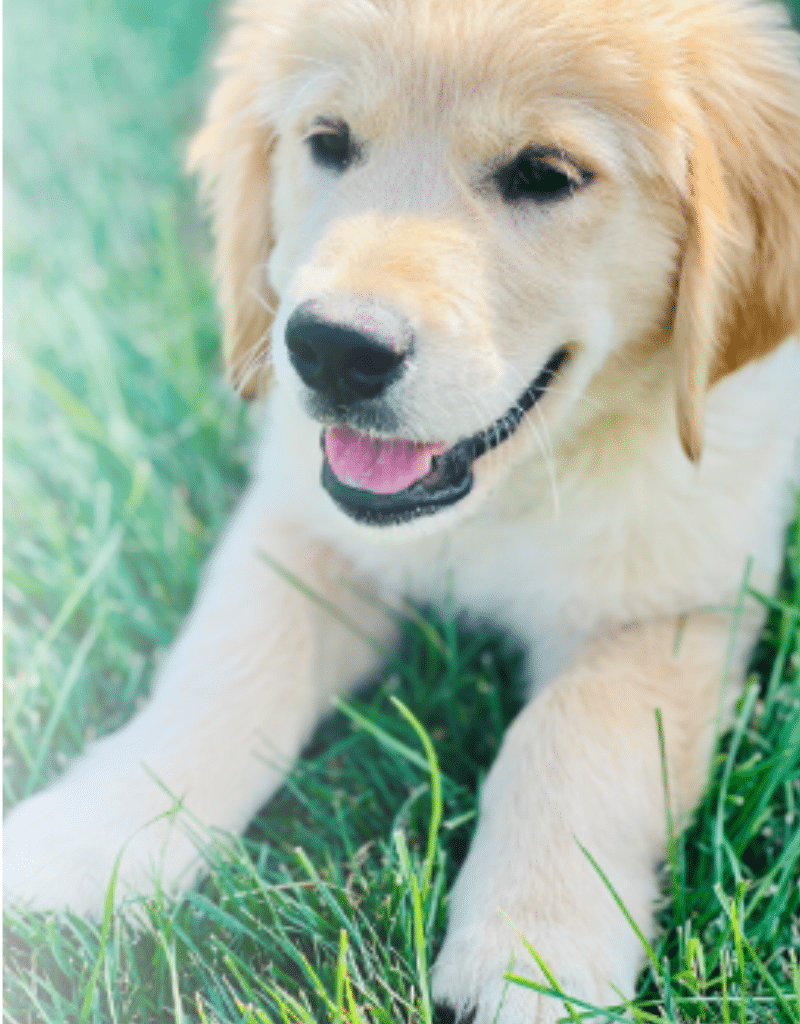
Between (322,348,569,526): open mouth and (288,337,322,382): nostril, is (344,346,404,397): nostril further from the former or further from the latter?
(322,348,569,526): open mouth

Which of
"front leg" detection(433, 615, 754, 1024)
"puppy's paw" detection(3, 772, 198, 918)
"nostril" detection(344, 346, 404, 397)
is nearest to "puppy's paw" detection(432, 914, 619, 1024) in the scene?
"front leg" detection(433, 615, 754, 1024)

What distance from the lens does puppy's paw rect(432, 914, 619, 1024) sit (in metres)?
1.72

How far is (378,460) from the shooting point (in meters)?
2.15

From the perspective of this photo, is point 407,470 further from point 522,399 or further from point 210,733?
point 210,733

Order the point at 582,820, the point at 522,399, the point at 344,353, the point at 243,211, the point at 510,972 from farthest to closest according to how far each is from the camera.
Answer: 1. the point at 243,211
2. the point at 522,399
3. the point at 582,820
4. the point at 344,353
5. the point at 510,972

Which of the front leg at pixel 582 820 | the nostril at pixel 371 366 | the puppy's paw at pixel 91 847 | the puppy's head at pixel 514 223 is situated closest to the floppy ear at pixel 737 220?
the puppy's head at pixel 514 223

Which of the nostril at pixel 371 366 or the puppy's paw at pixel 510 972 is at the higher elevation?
the nostril at pixel 371 366

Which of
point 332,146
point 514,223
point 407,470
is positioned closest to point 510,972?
point 407,470

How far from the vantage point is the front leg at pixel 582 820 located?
5.83 ft

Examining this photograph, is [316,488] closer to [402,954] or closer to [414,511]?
[414,511]

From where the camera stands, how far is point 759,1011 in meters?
1.75

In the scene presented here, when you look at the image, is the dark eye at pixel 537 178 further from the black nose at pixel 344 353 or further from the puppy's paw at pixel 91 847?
the puppy's paw at pixel 91 847

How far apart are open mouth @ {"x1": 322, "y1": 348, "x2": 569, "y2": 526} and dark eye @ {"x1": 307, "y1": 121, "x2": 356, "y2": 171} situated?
53 centimetres

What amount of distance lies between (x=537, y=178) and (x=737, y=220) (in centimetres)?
39
